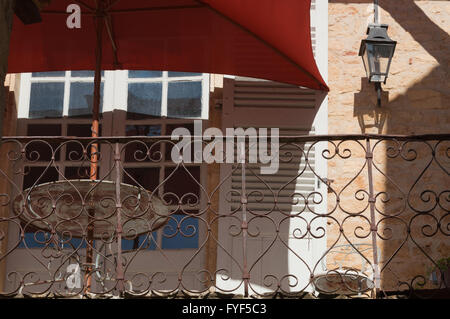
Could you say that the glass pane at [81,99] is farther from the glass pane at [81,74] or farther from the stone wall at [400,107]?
the stone wall at [400,107]

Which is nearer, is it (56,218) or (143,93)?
(56,218)

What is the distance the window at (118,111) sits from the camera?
24.3 feet

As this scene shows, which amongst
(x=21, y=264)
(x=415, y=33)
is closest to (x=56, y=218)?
(x=21, y=264)

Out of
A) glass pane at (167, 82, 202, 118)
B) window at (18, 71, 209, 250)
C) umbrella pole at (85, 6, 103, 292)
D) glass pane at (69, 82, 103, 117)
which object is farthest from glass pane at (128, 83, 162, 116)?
umbrella pole at (85, 6, 103, 292)

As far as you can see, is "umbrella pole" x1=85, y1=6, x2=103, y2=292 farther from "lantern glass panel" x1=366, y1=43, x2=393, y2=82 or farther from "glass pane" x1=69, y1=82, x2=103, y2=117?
"lantern glass panel" x1=366, y1=43, x2=393, y2=82

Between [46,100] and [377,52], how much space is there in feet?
9.76

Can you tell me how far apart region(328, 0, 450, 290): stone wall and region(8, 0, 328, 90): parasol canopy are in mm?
982

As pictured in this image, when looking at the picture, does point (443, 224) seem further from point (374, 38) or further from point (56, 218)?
point (56, 218)

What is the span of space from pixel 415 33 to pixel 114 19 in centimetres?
281

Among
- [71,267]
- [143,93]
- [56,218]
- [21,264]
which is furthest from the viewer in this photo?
[143,93]

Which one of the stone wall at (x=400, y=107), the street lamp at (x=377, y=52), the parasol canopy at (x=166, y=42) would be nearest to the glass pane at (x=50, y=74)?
the parasol canopy at (x=166, y=42)

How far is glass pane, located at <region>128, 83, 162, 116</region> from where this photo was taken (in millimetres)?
7586

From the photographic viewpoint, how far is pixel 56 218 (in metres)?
5.97
